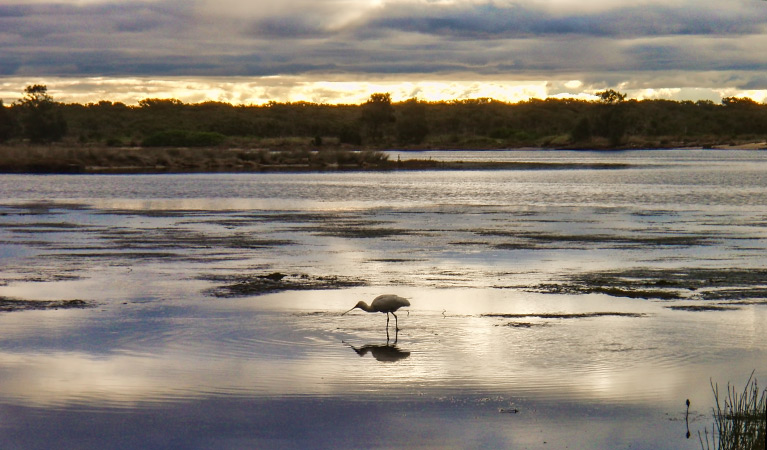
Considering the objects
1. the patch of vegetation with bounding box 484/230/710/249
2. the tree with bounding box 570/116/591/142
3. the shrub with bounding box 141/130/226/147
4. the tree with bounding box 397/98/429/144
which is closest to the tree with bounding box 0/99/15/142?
the shrub with bounding box 141/130/226/147

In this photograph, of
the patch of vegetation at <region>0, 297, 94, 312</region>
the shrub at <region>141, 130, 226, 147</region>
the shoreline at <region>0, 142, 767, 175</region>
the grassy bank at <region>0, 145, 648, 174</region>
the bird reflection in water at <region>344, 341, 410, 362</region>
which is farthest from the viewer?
the shrub at <region>141, 130, 226, 147</region>

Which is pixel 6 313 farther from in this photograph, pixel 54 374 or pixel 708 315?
pixel 708 315

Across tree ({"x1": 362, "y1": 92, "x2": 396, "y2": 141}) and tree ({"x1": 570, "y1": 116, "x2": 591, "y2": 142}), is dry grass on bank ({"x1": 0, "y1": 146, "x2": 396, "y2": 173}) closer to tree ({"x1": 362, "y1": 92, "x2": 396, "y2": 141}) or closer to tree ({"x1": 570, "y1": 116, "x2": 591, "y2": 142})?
tree ({"x1": 362, "y1": 92, "x2": 396, "y2": 141})

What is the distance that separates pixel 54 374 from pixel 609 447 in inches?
228

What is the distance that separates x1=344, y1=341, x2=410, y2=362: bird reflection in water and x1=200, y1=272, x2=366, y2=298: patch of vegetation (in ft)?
13.7

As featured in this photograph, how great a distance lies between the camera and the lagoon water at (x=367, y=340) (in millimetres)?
9141

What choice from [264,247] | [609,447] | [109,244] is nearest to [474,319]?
[609,447]

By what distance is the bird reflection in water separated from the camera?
11.6 meters

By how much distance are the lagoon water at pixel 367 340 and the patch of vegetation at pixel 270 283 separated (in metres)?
0.10

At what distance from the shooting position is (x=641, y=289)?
16250mm

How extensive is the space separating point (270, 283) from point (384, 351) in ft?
17.9

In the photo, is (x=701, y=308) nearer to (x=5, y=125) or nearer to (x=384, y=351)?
(x=384, y=351)

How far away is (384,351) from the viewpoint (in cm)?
1196

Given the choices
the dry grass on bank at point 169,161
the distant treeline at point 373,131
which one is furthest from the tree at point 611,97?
the dry grass on bank at point 169,161
